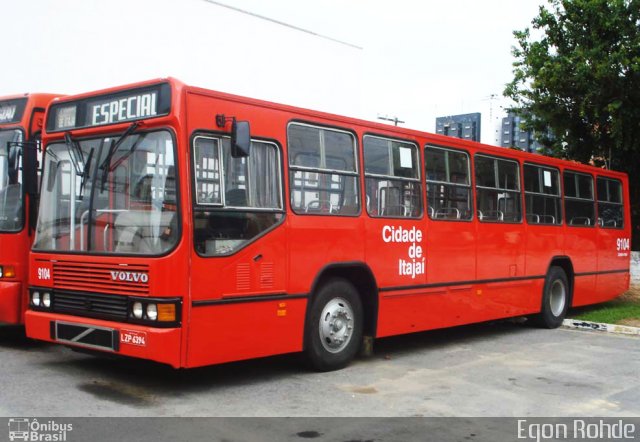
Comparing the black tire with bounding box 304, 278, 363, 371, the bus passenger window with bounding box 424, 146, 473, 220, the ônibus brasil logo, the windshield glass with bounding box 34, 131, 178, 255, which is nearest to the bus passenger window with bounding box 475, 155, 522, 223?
the bus passenger window with bounding box 424, 146, 473, 220

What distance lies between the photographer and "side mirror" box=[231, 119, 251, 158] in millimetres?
6266

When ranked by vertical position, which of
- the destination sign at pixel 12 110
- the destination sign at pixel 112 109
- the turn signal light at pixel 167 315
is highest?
the destination sign at pixel 12 110

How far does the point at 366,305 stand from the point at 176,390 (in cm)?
253

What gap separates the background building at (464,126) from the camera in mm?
25781

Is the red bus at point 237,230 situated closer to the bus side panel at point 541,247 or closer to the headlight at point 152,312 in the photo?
the headlight at point 152,312

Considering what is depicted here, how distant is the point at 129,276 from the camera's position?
6172 mm

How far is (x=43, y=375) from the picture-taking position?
22.6 ft

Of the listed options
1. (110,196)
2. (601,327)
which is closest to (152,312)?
(110,196)

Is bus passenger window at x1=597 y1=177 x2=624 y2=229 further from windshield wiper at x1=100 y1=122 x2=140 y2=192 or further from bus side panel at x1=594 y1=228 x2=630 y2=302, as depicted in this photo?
windshield wiper at x1=100 y1=122 x2=140 y2=192

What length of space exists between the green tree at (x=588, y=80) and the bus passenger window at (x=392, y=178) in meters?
7.53

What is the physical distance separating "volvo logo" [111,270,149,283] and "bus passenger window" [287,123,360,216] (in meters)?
1.77

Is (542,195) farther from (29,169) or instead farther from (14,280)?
(14,280)

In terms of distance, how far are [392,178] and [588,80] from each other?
833cm

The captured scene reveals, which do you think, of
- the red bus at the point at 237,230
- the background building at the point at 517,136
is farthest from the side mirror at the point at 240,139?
the background building at the point at 517,136
